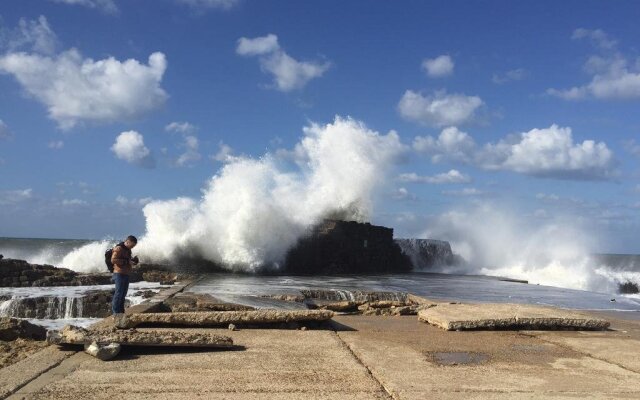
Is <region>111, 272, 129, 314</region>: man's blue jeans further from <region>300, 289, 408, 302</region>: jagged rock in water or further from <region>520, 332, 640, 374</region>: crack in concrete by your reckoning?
<region>300, 289, 408, 302</region>: jagged rock in water

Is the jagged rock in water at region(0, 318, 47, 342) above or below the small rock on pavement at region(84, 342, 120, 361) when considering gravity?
below

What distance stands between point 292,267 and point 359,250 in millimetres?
3915

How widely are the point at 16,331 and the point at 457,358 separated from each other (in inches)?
213

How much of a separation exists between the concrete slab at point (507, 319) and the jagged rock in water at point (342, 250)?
17.9 metres

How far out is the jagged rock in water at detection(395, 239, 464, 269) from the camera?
32.7 m

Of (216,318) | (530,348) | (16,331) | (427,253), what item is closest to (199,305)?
(216,318)

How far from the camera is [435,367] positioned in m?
4.32

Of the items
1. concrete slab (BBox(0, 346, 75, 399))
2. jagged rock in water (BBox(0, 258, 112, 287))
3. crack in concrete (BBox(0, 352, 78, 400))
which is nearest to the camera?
crack in concrete (BBox(0, 352, 78, 400))

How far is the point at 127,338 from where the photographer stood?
446 centimetres

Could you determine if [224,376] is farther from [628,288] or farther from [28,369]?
[628,288]

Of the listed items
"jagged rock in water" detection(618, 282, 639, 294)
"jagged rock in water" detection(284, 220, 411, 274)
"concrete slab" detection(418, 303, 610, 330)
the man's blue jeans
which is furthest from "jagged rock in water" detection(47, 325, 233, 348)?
"jagged rock in water" detection(618, 282, 639, 294)

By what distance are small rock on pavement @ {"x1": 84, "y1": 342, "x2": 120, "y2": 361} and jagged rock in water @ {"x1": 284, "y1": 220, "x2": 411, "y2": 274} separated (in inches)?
800

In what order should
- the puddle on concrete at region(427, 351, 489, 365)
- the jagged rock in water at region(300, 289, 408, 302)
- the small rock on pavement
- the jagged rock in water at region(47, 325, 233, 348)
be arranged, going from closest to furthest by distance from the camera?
1. the small rock on pavement
2. the jagged rock in water at region(47, 325, 233, 348)
3. the puddle on concrete at region(427, 351, 489, 365)
4. the jagged rock in water at region(300, 289, 408, 302)

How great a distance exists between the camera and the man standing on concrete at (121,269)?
7125 millimetres
